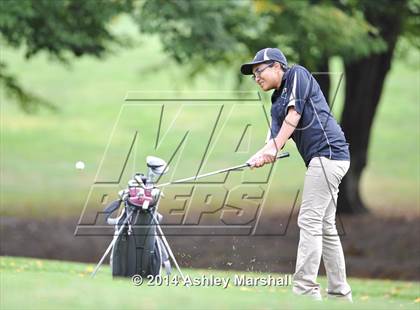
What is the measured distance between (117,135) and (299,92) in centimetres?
3268

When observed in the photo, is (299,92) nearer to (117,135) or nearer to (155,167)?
(155,167)

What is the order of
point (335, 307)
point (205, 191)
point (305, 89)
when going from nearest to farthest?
1. point (335, 307)
2. point (305, 89)
3. point (205, 191)

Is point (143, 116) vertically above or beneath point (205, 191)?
beneath

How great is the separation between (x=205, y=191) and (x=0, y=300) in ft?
62.8

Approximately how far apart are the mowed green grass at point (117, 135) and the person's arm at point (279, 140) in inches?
546

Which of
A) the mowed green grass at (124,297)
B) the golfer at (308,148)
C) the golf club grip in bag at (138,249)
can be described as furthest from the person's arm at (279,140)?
the golf club grip in bag at (138,249)

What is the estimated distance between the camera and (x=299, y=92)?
7.82 metres

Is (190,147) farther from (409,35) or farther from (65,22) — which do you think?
(65,22)

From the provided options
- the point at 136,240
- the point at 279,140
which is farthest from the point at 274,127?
the point at 136,240

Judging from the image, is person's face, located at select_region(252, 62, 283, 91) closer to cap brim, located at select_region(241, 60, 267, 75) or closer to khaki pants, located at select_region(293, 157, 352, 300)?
cap brim, located at select_region(241, 60, 267, 75)

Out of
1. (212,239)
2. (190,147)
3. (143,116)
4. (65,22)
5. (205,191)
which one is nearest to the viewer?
(65,22)

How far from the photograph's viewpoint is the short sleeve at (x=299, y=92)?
778 cm

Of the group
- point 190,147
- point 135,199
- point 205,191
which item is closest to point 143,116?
point 190,147

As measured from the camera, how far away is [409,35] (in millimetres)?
21609
